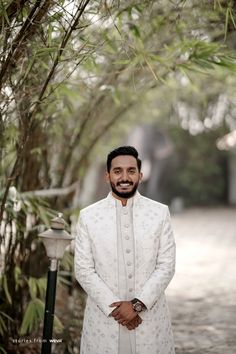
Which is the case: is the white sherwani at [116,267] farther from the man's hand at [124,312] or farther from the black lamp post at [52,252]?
the black lamp post at [52,252]

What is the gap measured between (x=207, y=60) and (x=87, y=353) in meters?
1.74

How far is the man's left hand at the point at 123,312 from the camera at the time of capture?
2.02 metres

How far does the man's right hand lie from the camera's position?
2047 mm

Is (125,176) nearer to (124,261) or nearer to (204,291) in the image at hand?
(124,261)

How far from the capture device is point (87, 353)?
2.18 metres

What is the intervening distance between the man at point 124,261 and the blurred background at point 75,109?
0.57m

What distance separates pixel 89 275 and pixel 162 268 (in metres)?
0.29

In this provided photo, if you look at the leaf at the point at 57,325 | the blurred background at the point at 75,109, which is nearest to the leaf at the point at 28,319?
the blurred background at the point at 75,109

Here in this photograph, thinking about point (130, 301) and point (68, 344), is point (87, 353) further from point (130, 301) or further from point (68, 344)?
point (68, 344)

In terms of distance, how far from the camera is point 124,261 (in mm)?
2098

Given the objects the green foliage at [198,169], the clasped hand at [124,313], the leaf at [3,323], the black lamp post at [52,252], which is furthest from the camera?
the green foliage at [198,169]

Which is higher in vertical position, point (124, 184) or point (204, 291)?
point (124, 184)

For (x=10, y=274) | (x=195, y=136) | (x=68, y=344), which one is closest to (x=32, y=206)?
(x=10, y=274)

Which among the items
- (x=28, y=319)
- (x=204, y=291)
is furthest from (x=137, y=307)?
(x=204, y=291)
